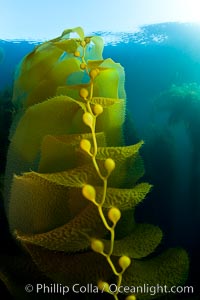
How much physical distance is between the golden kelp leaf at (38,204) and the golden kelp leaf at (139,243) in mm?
56

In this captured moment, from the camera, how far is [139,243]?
45 centimetres

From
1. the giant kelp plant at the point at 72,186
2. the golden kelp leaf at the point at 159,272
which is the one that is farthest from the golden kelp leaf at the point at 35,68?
the golden kelp leaf at the point at 159,272

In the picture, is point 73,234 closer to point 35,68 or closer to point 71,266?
point 71,266

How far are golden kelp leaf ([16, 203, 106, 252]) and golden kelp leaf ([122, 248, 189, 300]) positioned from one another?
0.19ft

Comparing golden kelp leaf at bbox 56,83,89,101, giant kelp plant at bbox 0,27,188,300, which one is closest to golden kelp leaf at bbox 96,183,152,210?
giant kelp plant at bbox 0,27,188,300

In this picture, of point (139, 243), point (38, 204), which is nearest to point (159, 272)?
point (139, 243)

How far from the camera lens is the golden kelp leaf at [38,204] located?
44 cm

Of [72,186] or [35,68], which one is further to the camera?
[35,68]

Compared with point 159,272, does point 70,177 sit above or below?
above

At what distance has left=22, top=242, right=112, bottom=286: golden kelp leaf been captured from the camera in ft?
1.41

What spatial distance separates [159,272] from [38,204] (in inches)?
5.7

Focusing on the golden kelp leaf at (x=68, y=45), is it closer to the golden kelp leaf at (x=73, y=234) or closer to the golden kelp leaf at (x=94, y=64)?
the golden kelp leaf at (x=94, y=64)

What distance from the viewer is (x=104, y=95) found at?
50 cm

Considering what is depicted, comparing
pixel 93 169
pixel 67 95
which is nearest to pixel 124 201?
pixel 93 169
